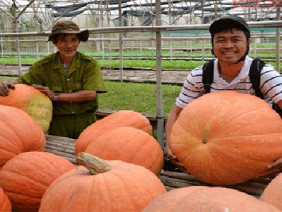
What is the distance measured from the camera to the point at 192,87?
210cm

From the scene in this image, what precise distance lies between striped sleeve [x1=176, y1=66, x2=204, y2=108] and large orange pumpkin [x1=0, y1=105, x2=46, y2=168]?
0.82 metres

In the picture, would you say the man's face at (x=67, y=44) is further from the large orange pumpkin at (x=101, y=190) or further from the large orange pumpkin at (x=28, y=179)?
the large orange pumpkin at (x=101, y=190)

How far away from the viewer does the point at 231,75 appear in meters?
1.96

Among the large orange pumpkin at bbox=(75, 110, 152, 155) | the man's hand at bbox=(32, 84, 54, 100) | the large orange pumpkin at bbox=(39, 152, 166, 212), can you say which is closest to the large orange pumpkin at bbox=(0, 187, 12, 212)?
the large orange pumpkin at bbox=(39, 152, 166, 212)

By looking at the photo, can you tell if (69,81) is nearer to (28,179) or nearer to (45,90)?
(45,90)

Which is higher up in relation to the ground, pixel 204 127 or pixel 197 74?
pixel 197 74

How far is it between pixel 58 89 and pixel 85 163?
189cm

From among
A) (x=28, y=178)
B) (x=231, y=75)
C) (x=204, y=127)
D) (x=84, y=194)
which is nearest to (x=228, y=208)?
(x=84, y=194)

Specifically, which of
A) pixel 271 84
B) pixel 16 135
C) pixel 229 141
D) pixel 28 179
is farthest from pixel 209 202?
pixel 16 135

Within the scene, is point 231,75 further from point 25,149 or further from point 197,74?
point 25,149

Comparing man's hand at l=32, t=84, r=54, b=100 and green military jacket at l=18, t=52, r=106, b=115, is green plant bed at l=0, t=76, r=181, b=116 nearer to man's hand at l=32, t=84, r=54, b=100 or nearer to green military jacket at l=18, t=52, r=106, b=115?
green military jacket at l=18, t=52, r=106, b=115

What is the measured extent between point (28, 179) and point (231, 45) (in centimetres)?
112

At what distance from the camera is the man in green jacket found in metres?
2.90

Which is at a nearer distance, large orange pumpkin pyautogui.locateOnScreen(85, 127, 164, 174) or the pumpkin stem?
the pumpkin stem
